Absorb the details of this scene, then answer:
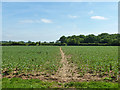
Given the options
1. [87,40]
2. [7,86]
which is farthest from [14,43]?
[7,86]

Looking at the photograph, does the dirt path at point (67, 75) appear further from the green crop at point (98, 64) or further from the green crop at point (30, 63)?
the green crop at point (30, 63)

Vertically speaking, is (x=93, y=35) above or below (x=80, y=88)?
above

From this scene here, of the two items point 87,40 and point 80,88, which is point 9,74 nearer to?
point 80,88

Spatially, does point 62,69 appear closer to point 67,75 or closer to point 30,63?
point 67,75

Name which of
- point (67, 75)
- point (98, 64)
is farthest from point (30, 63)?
point (98, 64)

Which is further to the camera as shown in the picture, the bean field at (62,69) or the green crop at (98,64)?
the green crop at (98,64)

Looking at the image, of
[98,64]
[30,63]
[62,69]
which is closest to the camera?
[62,69]

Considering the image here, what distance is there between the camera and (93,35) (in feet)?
414

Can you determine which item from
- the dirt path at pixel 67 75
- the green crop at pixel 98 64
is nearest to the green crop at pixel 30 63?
the dirt path at pixel 67 75

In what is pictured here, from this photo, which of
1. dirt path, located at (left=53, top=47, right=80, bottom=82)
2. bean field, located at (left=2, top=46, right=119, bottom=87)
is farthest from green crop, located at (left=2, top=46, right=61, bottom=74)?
dirt path, located at (left=53, top=47, right=80, bottom=82)

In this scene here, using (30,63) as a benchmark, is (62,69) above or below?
below

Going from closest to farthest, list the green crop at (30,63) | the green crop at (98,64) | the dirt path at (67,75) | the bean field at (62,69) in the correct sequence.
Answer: the dirt path at (67,75) < the bean field at (62,69) < the green crop at (98,64) < the green crop at (30,63)

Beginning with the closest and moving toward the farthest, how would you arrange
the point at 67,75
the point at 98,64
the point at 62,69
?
the point at 67,75, the point at 62,69, the point at 98,64

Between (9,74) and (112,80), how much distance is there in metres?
7.81
